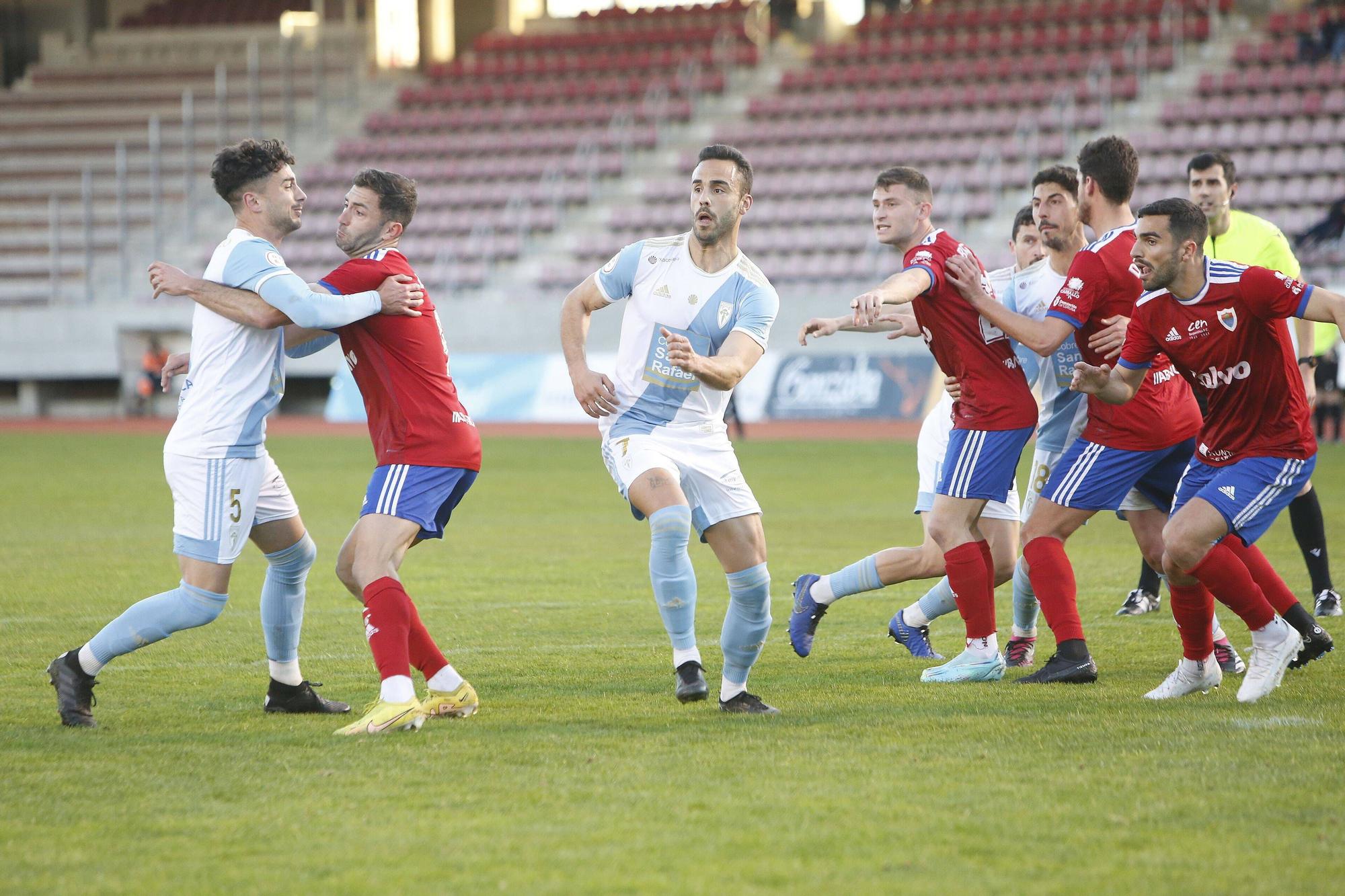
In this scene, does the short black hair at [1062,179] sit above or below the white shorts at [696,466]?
above

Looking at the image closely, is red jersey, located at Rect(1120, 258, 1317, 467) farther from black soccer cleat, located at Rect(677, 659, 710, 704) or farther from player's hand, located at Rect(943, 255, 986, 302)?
black soccer cleat, located at Rect(677, 659, 710, 704)

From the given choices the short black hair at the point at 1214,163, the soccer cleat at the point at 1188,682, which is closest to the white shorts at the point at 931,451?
the soccer cleat at the point at 1188,682

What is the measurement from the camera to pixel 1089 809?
427 cm

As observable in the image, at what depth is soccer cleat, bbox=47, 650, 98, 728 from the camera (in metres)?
5.47

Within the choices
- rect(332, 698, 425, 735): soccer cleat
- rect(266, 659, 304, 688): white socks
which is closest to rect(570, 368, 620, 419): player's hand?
rect(332, 698, 425, 735): soccer cleat

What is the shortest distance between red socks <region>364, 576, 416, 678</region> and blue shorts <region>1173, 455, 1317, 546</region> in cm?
313

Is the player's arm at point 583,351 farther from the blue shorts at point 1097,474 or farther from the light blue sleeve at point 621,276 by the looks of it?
the blue shorts at point 1097,474

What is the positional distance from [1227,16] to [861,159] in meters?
8.16

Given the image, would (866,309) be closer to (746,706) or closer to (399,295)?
(746,706)

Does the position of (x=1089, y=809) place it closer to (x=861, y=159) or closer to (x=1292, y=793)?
(x=1292, y=793)

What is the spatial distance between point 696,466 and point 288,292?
167 cm


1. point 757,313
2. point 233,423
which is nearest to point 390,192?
point 233,423

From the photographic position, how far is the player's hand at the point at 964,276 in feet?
20.0

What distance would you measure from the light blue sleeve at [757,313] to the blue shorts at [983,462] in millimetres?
1082
